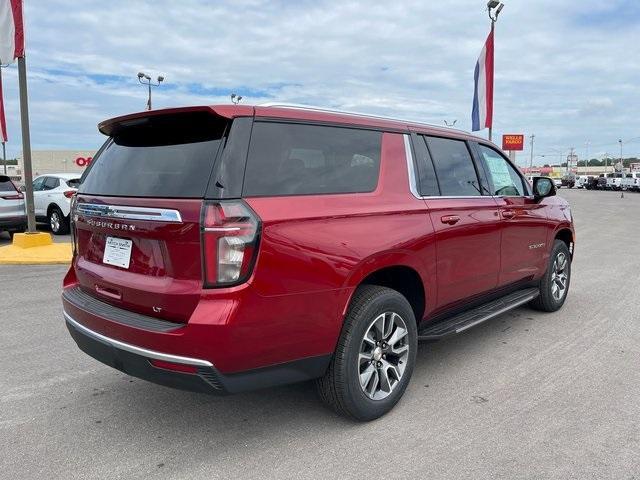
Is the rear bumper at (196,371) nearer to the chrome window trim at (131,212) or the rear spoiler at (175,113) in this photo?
the chrome window trim at (131,212)

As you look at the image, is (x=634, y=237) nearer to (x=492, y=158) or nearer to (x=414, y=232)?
(x=492, y=158)

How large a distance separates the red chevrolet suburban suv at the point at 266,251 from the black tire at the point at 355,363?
0.01 meters

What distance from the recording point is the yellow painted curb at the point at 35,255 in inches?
349

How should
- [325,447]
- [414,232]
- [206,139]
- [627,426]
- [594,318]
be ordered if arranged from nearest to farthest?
[206,139]
[325,447]
[627,426]
[414,232]
[594,318]

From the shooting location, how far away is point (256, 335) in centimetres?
263

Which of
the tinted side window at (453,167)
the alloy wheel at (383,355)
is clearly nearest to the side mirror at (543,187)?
the tinted side window at (453,167)

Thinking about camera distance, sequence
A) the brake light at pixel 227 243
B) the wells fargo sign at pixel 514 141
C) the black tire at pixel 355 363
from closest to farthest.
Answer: the brake light at pixel 227 243 → the black tire at pixel 355 363 → the wells fargo sign at pixel 514 141

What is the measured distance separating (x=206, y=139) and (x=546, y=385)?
2.99 metres

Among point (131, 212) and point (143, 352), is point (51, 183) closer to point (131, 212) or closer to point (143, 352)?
point (131, 212)

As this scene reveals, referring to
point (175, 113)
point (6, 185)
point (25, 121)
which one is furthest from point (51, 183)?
point (175, 113)

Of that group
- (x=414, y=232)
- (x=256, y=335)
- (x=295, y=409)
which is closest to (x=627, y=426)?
(x=414, y=232)

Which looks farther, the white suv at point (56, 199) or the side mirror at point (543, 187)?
the white suv at point (56, 199)

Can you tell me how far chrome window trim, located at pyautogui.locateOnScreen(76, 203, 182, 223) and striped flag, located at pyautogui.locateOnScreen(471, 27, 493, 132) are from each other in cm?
1337

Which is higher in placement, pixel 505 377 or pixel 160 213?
pixel 160 213
